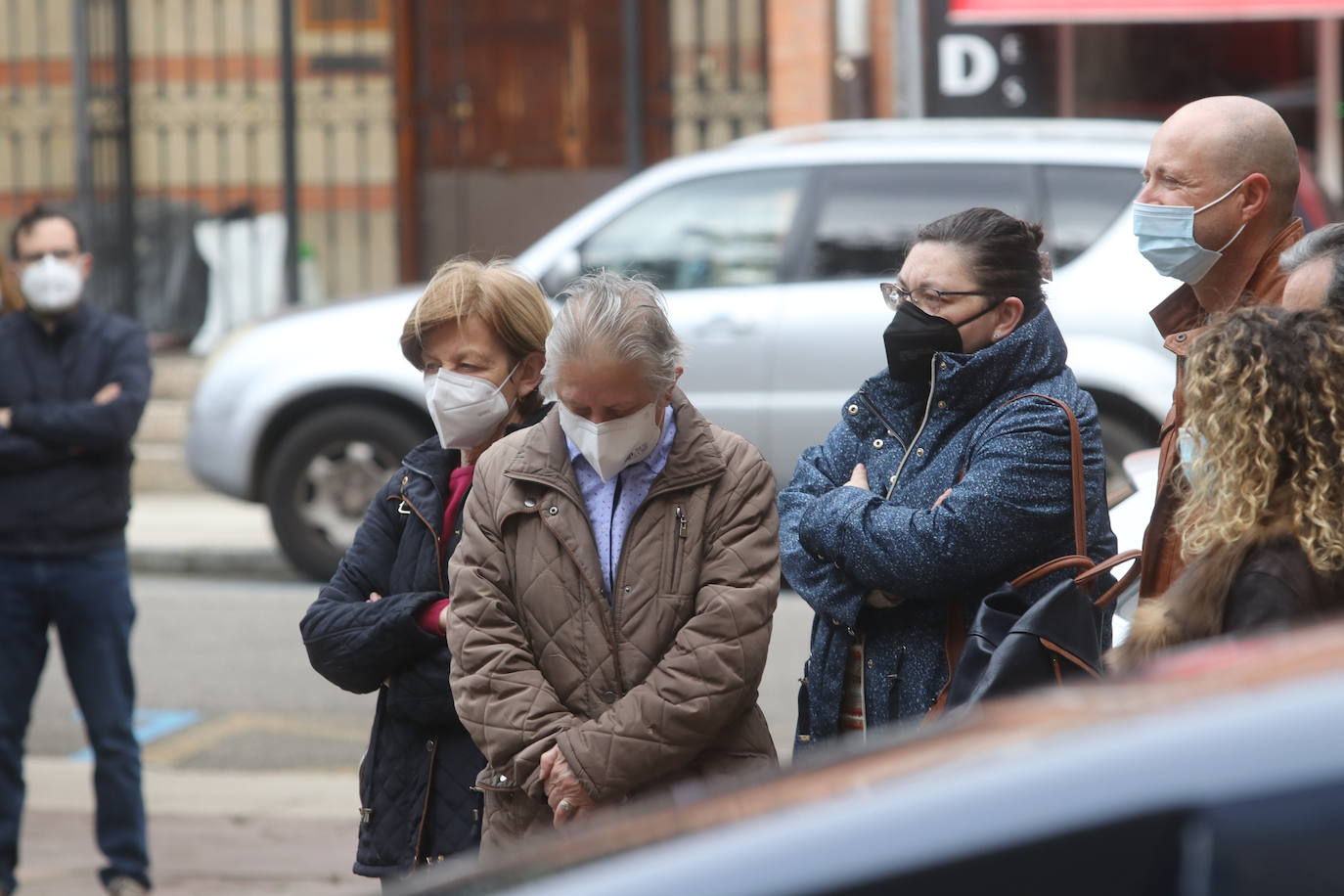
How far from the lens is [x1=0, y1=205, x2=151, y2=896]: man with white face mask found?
206 inches

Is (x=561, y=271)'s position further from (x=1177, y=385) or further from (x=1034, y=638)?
(x=1034, y=638)

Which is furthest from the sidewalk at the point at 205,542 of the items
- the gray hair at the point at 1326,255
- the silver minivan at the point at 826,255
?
the gray hair at the point at 1326,255

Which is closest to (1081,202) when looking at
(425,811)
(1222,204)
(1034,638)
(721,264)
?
(721,264)

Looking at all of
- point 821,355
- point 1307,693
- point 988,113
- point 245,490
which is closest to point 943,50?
point 988,113

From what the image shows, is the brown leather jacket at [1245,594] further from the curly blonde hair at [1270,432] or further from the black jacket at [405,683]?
the black jacket at [405,683]

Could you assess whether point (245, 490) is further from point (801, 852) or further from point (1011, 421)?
point (801, 852)

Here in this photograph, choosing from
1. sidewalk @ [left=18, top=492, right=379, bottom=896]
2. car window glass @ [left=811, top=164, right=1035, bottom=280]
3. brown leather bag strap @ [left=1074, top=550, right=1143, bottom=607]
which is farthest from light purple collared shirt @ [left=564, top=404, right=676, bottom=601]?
car window glass @ [left=811, top=164, right=1035, bottom=280]

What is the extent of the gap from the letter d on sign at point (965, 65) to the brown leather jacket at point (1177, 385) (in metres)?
8.84

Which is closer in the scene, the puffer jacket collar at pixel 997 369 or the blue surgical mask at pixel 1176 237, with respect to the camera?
the puffer jacket collar at pixel 997 369

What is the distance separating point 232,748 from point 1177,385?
4792 millimetres

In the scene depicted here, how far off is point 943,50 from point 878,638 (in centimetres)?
959

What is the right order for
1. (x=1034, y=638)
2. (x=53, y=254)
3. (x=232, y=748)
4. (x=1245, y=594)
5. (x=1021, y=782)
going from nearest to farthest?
(x=1021, y=782), (x=1245, y=594), (x=1034, y=638), (x=53, y=254), (x=232, y=748)

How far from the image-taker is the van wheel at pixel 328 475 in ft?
30.3

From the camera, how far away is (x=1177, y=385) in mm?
3244
